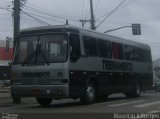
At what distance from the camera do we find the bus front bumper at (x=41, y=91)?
→ 1889 centimetres

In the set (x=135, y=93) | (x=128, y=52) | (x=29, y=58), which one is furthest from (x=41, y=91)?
(x=135, y=93)

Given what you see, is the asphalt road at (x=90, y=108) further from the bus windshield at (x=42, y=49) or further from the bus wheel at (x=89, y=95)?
the bus windshield at (x=42, y=49)

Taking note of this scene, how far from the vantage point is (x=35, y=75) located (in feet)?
64.0

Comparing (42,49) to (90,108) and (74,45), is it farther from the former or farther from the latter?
(90,108)

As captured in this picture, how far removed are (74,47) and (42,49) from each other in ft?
4.26

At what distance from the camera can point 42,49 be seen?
19594mm

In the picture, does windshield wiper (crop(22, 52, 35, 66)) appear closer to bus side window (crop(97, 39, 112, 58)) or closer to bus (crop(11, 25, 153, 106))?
bus (crop(11, 25, 153, 106))

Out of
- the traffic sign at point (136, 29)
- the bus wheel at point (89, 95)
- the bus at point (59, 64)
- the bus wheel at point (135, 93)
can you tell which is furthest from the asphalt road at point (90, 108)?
the traffic sign at point (136, 29)

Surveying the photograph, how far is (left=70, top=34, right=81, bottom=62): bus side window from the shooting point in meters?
19.4

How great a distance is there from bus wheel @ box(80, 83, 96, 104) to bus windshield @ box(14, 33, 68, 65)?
89.2 inches

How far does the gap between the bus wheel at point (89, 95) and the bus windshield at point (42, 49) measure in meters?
2.27

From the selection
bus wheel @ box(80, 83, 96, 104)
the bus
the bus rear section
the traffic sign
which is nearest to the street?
bus wheel @ box(80, 83, 96, 104)

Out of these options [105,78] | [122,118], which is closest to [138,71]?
[105,78]

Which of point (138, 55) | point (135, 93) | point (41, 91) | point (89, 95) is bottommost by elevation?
point (135, 93)
